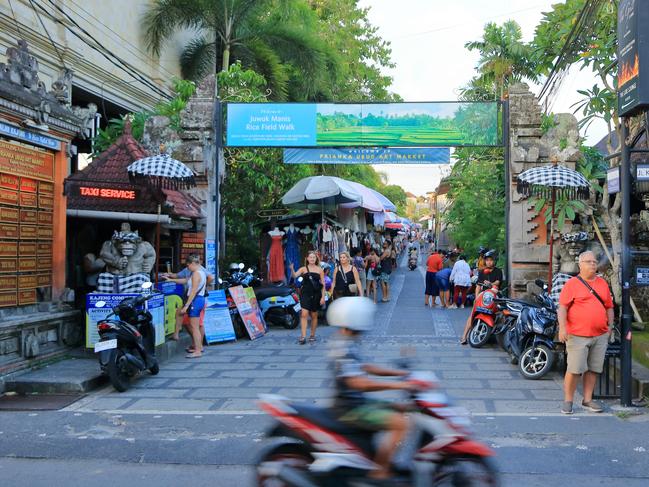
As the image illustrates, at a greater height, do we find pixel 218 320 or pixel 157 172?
pixel 157 172

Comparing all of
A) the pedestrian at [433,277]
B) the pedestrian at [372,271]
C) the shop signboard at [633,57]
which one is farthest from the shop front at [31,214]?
the pedestrian at [372,271]

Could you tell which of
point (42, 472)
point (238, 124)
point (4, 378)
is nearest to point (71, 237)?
point (4, 378)

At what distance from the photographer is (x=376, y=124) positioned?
14477mm

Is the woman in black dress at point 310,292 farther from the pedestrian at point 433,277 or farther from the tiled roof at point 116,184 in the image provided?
the pedestrian at point 433,277

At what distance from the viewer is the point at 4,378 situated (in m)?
8.32

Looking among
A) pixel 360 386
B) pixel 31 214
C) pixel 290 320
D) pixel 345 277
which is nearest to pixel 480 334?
pixel 345 277

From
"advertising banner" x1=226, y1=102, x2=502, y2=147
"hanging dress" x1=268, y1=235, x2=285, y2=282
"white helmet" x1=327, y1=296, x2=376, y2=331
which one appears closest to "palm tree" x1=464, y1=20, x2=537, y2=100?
"advertising banner" x1=226, y1=102, x2=502, y2=147

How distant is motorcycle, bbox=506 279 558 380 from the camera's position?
899 centimetres

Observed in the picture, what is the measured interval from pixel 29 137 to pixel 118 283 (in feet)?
8.06

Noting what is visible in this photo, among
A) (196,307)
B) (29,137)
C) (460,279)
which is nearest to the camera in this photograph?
(29,137)

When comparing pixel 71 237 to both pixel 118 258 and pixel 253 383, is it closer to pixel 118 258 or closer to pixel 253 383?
pixel 118 258

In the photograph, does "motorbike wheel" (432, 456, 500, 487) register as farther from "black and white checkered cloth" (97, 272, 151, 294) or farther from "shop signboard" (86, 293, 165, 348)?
"black and white checkered cloth" (97, 272, 151, 294)

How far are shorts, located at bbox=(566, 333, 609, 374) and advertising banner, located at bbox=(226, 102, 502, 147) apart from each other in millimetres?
7773

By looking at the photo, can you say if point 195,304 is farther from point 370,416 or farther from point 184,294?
point 370,416
